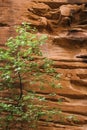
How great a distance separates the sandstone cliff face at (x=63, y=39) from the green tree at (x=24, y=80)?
A: 39 centimetres

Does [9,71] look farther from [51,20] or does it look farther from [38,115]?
[51,20]

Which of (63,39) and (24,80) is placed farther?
(63,39)

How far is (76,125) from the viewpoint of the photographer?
8148 mm

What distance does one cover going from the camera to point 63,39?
29.5 feet

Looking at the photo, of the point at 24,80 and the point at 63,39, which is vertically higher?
the point at 63,39

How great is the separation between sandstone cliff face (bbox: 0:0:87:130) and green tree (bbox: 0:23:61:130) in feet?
1.29

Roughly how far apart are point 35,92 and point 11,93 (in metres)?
0.51

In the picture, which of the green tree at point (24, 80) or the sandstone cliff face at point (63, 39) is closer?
the green tree at point (24, 80)

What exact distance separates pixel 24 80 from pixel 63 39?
1529 mm

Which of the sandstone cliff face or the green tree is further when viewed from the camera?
the sandstone cliff face

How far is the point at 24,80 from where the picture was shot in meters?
8.13

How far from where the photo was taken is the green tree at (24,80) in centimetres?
747

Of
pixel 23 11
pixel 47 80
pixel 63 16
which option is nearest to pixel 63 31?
pixel 63 16

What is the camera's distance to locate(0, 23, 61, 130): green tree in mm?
7473
